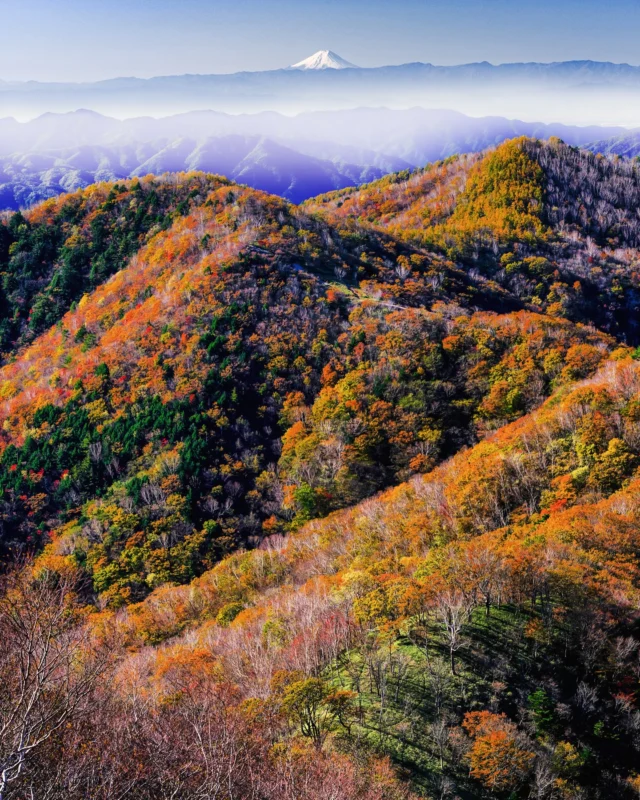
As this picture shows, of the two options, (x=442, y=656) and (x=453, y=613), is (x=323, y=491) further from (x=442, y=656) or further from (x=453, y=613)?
(x=453, y=613)

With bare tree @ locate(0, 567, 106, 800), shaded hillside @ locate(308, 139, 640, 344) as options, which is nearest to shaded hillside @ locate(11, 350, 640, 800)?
bare tree @ locate(0, 567, 106, 800)

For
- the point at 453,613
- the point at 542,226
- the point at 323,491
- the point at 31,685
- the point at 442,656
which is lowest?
the point at 323,491

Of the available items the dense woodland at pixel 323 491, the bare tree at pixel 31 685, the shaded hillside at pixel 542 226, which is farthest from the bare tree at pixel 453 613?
the shaded hillside at pixel 542 226

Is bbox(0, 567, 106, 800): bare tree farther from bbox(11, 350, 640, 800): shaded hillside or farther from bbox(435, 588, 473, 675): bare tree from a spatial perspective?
bbox(435, 588, 473, 675): bare tree

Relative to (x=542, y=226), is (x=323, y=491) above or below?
below

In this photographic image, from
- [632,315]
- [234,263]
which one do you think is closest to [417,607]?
[234,263]

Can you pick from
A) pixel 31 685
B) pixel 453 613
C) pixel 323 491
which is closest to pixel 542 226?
pixel 323 491

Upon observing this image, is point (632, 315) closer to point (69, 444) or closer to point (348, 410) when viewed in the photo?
point (348, 410)

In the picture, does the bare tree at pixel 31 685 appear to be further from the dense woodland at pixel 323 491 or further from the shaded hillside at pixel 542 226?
the shaded hillside at pixel 542 226
